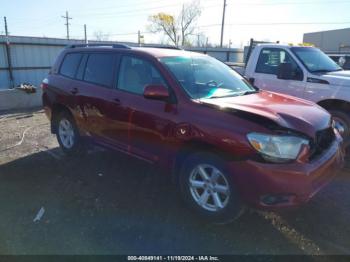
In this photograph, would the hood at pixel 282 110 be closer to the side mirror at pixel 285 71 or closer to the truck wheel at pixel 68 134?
the side mirror at pixel 285 71

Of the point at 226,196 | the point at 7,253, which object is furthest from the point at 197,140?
the point at 7,253

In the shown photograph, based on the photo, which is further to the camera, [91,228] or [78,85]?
[78,85]

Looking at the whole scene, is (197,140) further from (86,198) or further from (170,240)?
(86,198)

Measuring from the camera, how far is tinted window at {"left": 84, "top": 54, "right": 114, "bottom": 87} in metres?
4.52

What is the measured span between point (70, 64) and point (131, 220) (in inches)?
124

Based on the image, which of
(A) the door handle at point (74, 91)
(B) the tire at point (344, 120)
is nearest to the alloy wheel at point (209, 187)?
(A) the door handle at point (74, 91)

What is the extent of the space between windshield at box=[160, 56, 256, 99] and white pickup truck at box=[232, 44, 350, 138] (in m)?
1.31

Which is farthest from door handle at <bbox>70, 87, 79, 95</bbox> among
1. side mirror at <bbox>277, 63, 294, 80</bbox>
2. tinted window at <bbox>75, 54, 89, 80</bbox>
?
side mirror at <bbox>277, 63, 294, 80</bbox>

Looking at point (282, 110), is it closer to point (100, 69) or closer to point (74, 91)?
point (100, 69)

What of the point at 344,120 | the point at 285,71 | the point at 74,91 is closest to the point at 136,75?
the point at 74,91

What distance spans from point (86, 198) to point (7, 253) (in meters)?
1.18

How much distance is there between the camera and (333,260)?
2.88 m

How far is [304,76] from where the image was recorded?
19.7 feet

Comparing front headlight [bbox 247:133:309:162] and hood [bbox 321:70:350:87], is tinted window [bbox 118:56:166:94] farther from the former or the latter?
hood [bbox 321:70:350:87]
